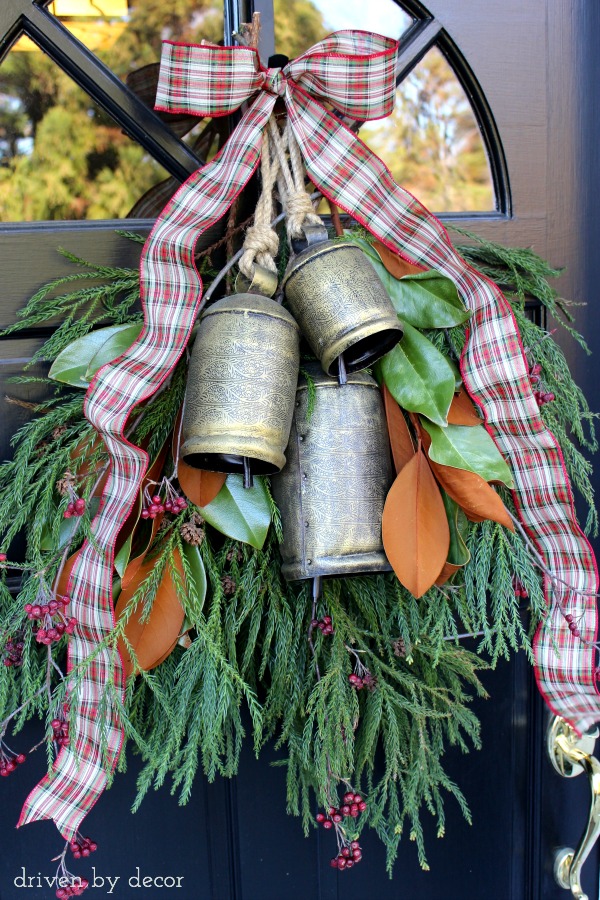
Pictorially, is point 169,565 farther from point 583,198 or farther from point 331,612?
point 583,198

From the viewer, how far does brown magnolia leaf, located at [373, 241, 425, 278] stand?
0.72m

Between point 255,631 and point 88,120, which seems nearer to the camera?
point 255,631

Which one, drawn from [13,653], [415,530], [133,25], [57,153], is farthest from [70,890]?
[133,25]

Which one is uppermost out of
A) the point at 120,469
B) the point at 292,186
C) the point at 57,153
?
the point at 57,153

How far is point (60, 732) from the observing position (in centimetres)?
65

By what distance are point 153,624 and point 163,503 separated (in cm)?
11

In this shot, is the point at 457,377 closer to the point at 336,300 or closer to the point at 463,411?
the point at 463,411

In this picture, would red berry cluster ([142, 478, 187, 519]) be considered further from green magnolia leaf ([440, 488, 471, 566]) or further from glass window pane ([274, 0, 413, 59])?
glass window pane ([274, 0, 413, 59])

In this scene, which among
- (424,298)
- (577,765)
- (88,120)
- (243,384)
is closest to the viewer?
(243,384)

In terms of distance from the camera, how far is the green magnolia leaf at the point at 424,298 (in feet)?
2.30

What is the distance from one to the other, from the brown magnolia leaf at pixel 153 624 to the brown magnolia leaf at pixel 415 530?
0.20 m

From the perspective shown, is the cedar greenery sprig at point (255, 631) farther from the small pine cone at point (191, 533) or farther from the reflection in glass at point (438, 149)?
the reflection in glass at point (438, 149)

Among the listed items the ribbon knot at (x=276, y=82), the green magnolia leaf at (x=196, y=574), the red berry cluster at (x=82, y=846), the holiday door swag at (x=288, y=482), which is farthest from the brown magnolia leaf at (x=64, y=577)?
the ribbon knot at (x=276, y=82)

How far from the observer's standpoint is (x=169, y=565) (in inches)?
27.0
